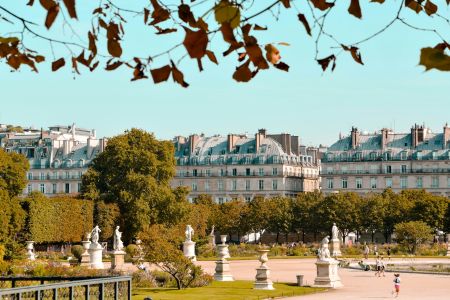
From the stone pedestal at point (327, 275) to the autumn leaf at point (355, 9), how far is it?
28803 millimetres

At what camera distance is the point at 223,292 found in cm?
2988

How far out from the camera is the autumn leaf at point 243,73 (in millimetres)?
4680

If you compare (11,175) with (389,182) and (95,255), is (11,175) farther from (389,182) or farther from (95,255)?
(389,182)

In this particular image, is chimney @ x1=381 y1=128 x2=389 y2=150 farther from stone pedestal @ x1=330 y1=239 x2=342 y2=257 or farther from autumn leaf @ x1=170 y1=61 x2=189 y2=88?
autumn leaf @ x1=170 y1=61 x2=189 y2=88

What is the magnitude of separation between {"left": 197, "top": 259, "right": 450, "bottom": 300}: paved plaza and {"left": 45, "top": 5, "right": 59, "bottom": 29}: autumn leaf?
24616mm

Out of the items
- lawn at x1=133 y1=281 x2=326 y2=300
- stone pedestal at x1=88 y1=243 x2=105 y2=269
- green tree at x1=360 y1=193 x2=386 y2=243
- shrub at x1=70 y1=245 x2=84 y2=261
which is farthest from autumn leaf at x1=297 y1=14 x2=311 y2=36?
green tree at x1=360 y1=193 x2=386 y2=243

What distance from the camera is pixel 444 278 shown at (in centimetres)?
3803

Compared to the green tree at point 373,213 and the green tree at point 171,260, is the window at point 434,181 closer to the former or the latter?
the green tree at point 373,213

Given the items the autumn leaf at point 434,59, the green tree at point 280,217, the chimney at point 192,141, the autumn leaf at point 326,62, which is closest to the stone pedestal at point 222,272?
the autumn leaf at point 326,62

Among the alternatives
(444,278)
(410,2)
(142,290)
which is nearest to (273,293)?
(142,290)

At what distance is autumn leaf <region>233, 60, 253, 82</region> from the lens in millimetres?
4680

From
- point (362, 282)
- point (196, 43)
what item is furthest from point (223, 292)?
point (196, 43)

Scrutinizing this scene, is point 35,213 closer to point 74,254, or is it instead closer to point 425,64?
point 74,254

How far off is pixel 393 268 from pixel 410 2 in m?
40.7
